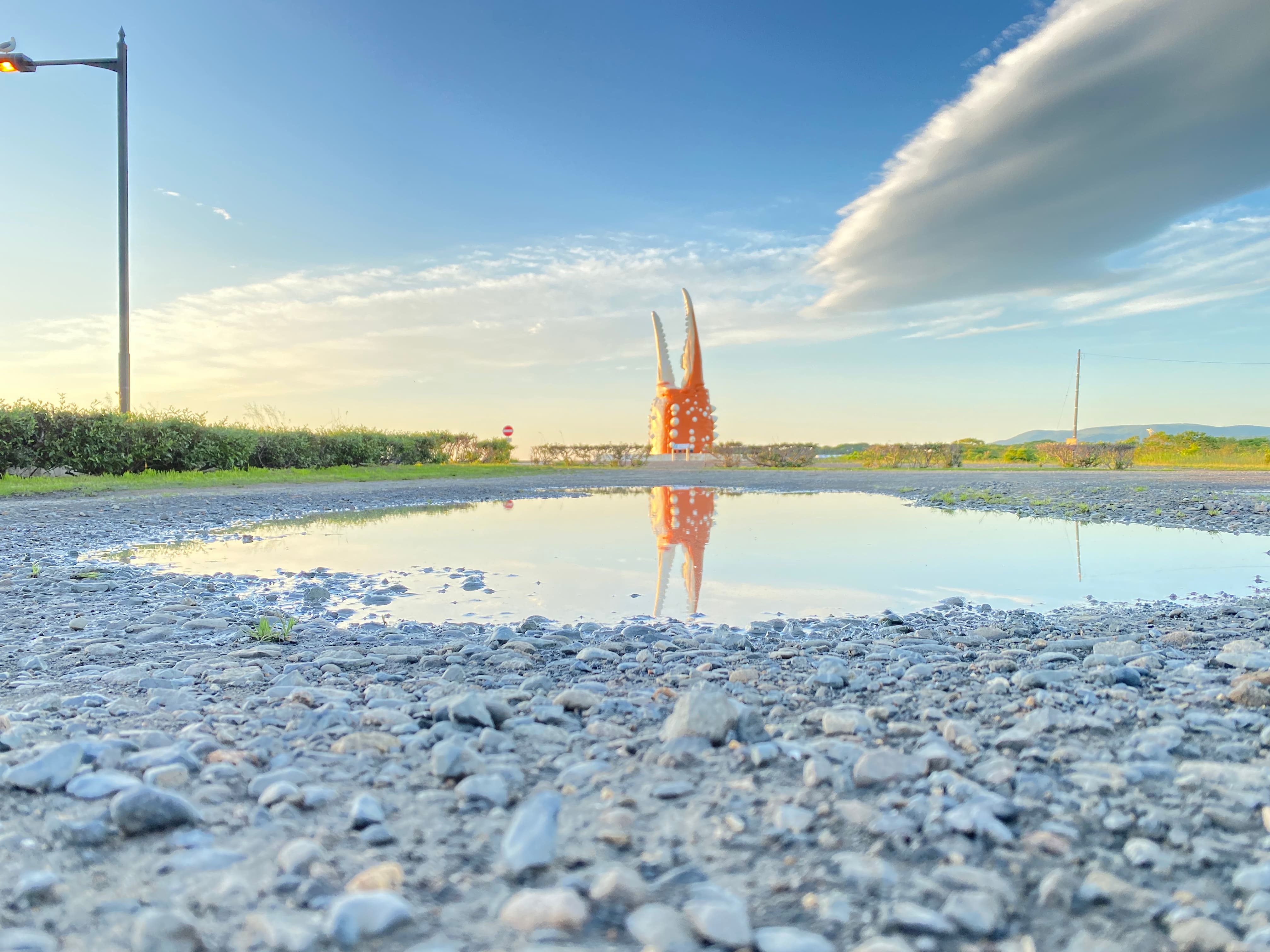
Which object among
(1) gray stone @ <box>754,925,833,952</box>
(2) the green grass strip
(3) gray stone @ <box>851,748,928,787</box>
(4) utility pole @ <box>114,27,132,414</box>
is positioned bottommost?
(1) gray stone @ <box>754,925,833,952</box>

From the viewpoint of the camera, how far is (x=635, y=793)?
6.07 feet

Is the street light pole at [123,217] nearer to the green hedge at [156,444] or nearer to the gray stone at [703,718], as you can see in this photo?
the green hedge at [156,444]

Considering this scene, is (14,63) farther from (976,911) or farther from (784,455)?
(784,455)

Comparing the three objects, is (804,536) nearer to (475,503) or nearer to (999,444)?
(475,503)

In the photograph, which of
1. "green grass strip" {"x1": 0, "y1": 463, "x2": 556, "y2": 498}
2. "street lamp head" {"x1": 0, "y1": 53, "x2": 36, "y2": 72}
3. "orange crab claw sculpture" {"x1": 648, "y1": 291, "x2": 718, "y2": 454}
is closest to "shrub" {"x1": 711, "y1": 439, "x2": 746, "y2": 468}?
"orange crab claw sculpture" {"x1": 648, "y1": 291, "x2": 718, "y2": 454}

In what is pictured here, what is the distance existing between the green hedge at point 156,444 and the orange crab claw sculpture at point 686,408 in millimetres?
18233

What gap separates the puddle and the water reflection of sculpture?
0.03 metres

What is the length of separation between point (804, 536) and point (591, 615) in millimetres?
4638

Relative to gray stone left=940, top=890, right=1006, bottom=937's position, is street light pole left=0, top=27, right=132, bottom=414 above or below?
above

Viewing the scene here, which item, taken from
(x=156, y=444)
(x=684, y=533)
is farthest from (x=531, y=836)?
(x=156, y=444)

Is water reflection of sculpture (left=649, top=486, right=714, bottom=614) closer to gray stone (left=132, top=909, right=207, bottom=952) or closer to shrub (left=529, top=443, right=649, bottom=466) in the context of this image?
gray stone (left=132, top=909, right=207, bottom=952)

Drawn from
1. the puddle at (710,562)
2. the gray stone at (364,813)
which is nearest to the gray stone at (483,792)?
the gray stone at (364,813)

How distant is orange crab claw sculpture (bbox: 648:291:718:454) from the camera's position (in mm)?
39750

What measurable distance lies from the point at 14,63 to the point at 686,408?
31297mm
